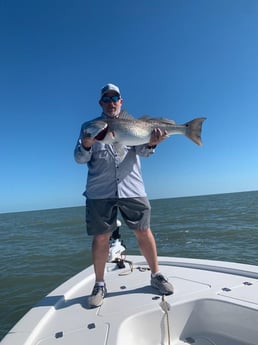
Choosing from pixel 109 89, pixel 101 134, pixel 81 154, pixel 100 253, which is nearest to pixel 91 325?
pixel 100 253

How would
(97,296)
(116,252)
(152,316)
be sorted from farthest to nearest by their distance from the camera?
(116,252) → (97,296) → (152,316)

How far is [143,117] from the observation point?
10.6 ft

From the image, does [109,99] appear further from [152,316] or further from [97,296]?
[152,316]

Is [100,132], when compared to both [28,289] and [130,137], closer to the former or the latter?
[130,137]

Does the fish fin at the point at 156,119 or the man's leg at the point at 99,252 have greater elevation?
the fish fin at the point at 156,119

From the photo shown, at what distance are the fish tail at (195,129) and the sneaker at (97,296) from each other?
76.9 inches

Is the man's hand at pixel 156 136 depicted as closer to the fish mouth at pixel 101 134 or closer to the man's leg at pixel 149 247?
the fish mouth at pixel 101 134

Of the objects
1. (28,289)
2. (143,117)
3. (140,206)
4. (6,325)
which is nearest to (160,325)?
(140,206)

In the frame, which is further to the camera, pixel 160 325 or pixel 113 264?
pixel 113 264

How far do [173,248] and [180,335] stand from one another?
34.5ft

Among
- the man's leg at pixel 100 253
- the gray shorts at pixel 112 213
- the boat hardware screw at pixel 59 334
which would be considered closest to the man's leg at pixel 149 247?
the gray shorts at pixel 112 213

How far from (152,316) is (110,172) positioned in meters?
1.48

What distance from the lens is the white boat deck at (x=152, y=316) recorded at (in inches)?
89.4

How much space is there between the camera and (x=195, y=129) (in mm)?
3338
